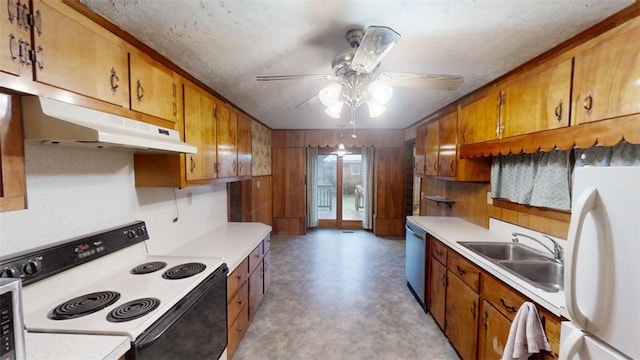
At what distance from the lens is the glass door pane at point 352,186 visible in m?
6.21

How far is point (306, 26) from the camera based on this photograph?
4.70ft

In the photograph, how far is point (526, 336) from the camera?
1302 mm

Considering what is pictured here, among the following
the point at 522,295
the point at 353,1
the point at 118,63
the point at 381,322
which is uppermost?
the point at 353,1

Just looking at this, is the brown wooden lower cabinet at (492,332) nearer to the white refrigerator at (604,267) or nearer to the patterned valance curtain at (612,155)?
the white refrigerator at (604,267)

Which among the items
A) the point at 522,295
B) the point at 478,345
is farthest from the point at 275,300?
the point at 522,295

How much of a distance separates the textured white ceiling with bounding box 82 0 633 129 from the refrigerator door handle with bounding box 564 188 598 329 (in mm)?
968

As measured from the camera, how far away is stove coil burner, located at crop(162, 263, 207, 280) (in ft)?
5.21

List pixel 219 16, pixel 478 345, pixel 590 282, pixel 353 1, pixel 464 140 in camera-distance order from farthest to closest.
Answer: pixel 464 140 < pixel 478 345 < pixel 219 16 < pixel 353 1 < pixel 590 282

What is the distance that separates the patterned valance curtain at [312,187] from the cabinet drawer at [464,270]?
4.05 metres

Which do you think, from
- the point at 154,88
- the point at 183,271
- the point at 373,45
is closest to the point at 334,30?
the point at 373,45

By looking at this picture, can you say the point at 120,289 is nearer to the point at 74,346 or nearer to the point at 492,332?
the point at 74,346

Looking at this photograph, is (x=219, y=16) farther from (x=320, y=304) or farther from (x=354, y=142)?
(x=354, y=142)

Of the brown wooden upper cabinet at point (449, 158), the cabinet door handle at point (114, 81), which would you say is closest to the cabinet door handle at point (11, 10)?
the cabinet door handle at point (114, 81)

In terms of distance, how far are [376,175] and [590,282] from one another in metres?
4.82
